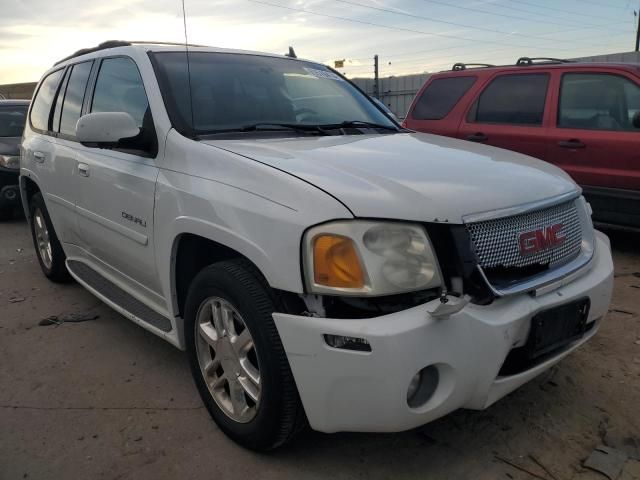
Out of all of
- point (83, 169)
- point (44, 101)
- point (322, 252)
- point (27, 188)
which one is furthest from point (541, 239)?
point (27, 188)

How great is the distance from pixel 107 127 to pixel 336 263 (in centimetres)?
145

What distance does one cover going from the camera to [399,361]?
1.83 metres

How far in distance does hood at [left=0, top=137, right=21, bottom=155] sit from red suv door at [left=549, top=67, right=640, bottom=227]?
718 cm

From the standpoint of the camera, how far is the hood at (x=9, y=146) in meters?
8.06

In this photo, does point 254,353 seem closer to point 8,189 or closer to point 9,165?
point 8,189

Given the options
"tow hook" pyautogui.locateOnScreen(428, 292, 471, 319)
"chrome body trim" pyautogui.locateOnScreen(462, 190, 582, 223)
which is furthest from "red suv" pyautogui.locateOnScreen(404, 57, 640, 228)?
"tow hook" pyautogui.locateOnScreen(428, 292, 471, 319)

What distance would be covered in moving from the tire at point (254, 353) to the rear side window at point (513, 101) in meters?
4.32

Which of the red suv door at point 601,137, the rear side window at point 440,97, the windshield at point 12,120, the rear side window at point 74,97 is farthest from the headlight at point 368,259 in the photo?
the windshield at point 12,120

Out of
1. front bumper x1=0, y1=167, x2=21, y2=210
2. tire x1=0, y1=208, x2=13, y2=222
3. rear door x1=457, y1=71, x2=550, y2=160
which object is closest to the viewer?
rear door x1=457, y1=71, x2=550, y2=160

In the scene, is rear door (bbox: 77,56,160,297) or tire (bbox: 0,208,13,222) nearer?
rear door (bbox: 77,56,160,297)

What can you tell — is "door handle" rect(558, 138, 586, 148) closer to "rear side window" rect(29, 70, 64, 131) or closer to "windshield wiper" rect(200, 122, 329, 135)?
"windshield wiper" rect(200, 122, 329, 135)

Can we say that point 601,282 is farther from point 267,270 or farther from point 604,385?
point 267,270

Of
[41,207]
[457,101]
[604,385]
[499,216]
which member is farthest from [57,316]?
[457,101]

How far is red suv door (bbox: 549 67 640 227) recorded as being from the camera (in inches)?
195
